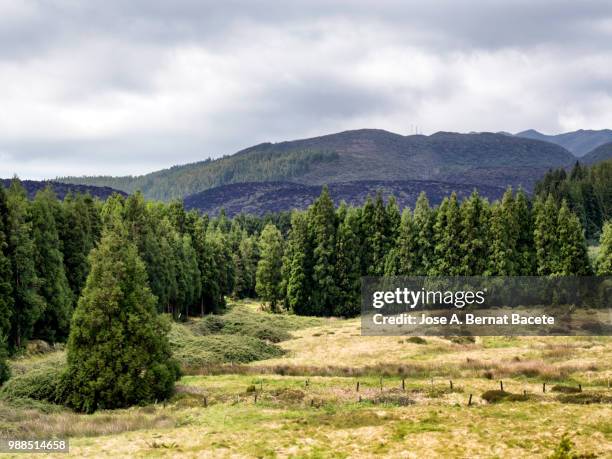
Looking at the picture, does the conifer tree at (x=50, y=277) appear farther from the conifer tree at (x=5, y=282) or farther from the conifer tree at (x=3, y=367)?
the conifer tree at (x=3, y=367)

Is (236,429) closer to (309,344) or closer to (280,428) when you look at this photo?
(280,428)

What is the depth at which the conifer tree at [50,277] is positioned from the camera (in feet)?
160

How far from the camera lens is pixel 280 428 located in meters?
22.2

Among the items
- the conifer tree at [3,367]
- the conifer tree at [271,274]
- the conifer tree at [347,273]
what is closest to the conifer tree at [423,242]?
the conifer tree at [347,273]

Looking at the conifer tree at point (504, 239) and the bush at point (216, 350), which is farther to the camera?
the conifer tree at point (504, 239)

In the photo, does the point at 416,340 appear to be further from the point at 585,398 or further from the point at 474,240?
the point at 474,240

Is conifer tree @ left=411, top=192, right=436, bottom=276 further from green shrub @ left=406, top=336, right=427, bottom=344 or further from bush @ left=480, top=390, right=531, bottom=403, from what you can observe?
bush @ left=480, top=390, right=531, bottom=403

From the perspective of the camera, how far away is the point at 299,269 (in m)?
76.6

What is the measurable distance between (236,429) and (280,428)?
1.69 meters

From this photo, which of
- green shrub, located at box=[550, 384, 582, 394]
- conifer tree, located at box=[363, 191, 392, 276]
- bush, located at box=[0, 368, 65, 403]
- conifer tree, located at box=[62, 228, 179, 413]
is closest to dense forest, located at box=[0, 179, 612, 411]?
conifer tree, located at box=[62, 228, 179, 413]

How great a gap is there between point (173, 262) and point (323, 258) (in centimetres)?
2049

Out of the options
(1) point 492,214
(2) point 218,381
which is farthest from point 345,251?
(2) point 218,381

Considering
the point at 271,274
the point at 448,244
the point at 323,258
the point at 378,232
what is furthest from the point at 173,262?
the point at 448,244

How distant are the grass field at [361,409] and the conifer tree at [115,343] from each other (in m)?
1.42
